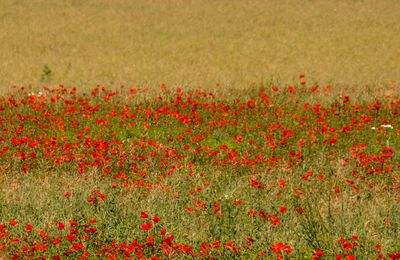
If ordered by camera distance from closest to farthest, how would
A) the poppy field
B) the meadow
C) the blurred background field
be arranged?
the poppy field < the meadow < the blurred background field

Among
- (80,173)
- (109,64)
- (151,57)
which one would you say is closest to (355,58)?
(151,57)

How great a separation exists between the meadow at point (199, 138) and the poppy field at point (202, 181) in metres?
0.03

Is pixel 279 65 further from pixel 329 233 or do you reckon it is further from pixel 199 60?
pixel 329 233

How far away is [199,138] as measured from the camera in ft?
32.3

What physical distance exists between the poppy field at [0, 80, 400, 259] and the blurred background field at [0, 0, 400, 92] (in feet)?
11.0

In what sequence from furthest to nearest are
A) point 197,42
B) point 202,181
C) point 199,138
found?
point 197,42
point 199,138
point 202,181

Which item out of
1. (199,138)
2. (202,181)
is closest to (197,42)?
(199,138)

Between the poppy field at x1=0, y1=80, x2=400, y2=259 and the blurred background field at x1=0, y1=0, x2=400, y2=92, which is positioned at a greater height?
the poppy field at x1=0, y1=80, x2=400, y2=259

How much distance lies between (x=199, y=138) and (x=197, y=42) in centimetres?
1284

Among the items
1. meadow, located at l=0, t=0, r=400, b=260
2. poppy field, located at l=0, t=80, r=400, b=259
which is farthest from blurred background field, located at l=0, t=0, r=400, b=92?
poppy field, located at l=0, t=80, r=400, b=259

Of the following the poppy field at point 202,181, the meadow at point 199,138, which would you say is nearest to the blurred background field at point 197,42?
the meadow at point 199,138

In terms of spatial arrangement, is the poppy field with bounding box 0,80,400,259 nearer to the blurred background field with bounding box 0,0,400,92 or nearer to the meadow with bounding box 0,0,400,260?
the meadow with bounding box 0,0,400,260

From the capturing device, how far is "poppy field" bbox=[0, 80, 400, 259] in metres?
5.91

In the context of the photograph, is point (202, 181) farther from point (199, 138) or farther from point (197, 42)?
point (197, 42)
